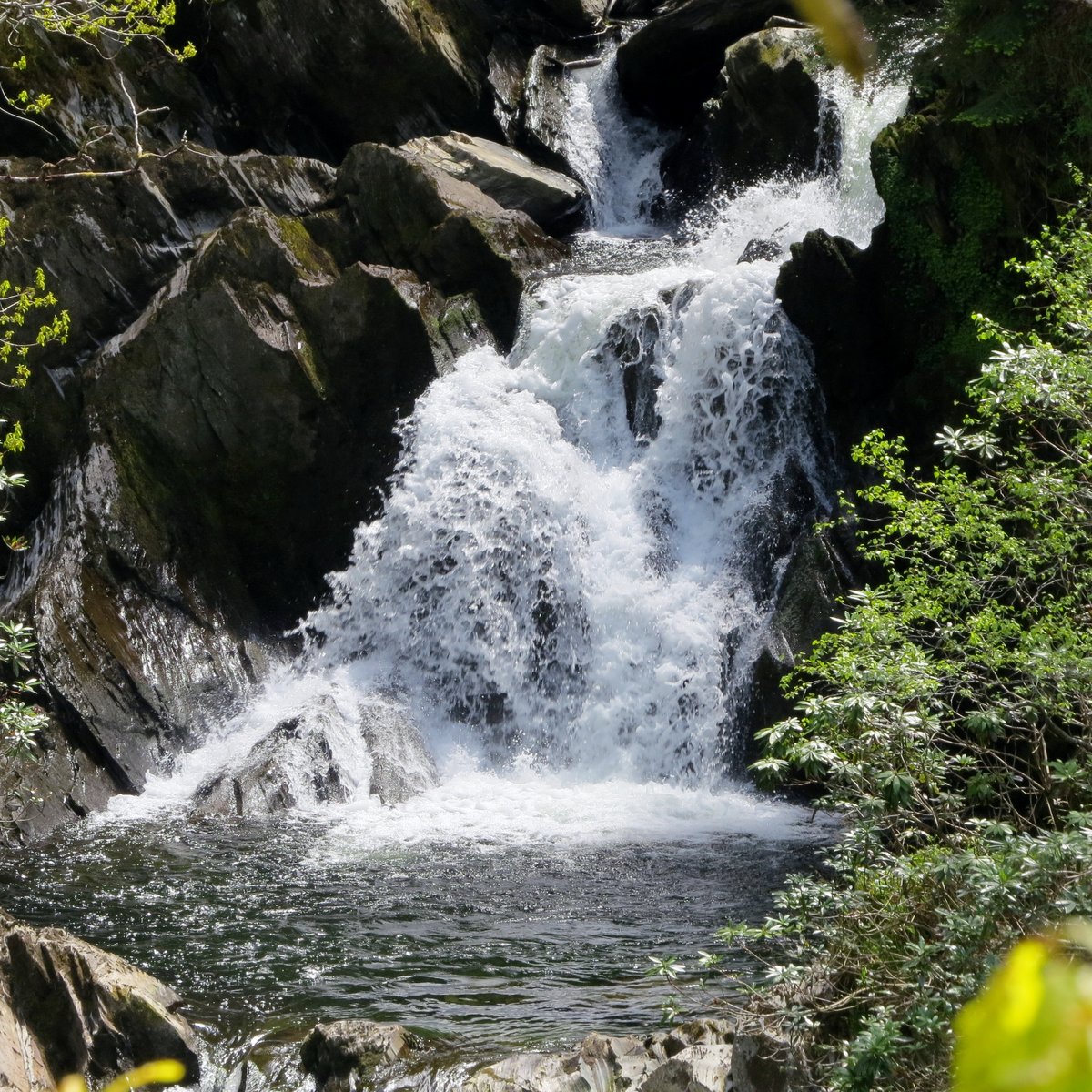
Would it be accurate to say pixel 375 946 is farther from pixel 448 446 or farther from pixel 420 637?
pixel 448 446

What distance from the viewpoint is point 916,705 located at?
6398mm

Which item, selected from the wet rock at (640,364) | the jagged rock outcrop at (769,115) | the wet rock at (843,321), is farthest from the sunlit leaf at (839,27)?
the jagged rock outcrop at (769,115)

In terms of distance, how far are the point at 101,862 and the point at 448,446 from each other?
730cm

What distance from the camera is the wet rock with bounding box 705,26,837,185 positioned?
66.6 ft

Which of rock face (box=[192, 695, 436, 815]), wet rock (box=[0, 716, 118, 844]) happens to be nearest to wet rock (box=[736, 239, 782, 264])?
rock face (box=[192, 695, 436, 815])

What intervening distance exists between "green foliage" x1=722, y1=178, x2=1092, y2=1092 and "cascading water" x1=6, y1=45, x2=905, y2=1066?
2.35m

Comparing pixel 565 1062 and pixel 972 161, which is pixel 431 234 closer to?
pixel 972 161

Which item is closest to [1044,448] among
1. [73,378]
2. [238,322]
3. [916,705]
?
[916,705]

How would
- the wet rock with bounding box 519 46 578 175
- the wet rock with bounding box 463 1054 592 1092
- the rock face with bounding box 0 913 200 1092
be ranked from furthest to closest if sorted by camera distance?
the wet rock with bounding box 519 46 578 175
the rock face with bounding box 0 913 200 1092
the wet rock with bounding box 463 1054 592 1092

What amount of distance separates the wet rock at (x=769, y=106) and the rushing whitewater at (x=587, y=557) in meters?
2.87

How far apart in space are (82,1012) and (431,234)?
13.2m

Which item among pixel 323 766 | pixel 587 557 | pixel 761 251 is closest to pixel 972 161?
pixel 761 251

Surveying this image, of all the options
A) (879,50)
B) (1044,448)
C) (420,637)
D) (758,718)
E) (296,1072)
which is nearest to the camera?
(296,1072)

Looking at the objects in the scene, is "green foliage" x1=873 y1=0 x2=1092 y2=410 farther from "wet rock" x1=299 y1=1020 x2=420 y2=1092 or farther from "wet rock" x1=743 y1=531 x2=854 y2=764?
"wet rock" x1=299 y1=1020 x2=420 y2=1092
